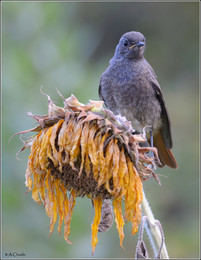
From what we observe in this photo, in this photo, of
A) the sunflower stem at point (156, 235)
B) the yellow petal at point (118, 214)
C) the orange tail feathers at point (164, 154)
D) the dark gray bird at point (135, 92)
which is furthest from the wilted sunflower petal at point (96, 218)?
the orange tail feathers at point (164, 154)

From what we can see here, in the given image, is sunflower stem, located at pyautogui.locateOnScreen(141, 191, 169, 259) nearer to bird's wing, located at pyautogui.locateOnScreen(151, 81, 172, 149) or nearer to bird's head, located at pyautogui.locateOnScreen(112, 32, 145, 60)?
bird's wing, located at pyautogui.locateOnScreen(151, 81, 172, 149)

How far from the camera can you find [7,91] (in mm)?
5457

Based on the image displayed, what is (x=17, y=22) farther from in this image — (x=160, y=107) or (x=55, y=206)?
(x=55, y=206)

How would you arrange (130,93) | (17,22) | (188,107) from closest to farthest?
1. (130,93)
2. (17,22)
3. (188,107)

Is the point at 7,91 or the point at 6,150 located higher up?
the point at 7,91

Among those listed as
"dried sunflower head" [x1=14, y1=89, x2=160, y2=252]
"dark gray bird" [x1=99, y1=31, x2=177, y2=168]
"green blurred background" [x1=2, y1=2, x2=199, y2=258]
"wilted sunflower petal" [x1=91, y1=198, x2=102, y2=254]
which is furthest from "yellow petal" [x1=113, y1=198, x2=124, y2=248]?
"dark gray bird" [x1=99, y1=31, x2=177, y2=168]

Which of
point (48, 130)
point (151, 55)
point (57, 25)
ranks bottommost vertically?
point (48, 130)

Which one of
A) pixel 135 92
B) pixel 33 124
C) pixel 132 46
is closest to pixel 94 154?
pixel 33 124

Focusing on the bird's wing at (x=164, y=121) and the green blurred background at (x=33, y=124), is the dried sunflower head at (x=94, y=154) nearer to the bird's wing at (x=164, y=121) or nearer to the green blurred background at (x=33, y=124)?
the green blurred background at (x=33, y=124)

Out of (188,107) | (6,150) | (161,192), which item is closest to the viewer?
(6,150)

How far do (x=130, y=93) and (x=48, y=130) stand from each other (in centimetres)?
198

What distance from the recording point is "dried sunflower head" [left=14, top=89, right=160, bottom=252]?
9.33 ft

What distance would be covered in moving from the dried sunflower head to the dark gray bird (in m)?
1.84

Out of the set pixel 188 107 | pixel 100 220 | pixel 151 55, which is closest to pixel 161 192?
pixel 188 107
